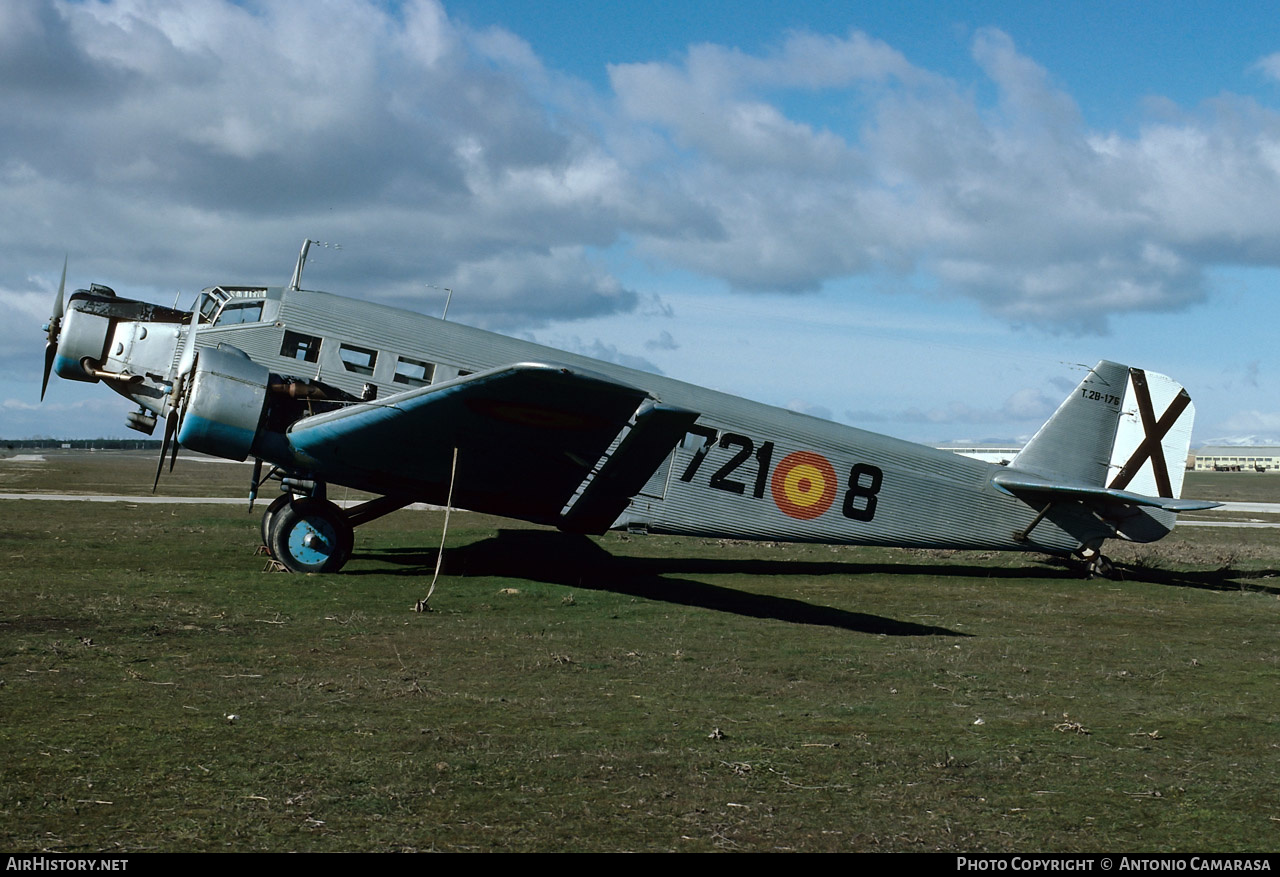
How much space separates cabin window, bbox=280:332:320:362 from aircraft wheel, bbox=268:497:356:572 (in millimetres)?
1901

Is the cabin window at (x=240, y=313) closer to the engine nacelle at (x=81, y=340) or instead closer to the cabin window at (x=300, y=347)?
the cabin window at (x=300, y=347)

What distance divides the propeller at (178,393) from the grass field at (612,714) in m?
1.65

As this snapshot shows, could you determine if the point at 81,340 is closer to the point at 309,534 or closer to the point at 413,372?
the point at 309,534

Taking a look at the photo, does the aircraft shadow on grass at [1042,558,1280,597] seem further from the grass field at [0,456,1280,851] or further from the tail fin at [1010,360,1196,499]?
the grass field at [0,456,1280,851]

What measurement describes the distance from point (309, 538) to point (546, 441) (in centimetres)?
379

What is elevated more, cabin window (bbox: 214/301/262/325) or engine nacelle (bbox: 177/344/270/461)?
cabin window (bbox: 214/301/262/325)

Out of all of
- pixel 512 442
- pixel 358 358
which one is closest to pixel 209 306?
pixel 358 358

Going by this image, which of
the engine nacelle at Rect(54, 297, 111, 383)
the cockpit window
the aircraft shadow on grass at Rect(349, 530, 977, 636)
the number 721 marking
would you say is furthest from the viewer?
the number 721 marking

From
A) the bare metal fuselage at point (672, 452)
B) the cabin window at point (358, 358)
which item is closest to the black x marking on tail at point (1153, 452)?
the bare metal fuselage at point (672, 452)

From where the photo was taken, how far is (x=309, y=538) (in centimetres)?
1323

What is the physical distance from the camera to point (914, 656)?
361 inches

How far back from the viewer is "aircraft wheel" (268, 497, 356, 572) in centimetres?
1313

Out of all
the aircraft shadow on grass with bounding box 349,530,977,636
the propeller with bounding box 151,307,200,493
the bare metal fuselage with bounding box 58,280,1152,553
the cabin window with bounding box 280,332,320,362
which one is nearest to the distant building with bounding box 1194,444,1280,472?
the bare metal fuselage with bounding box 58,280,1152,553

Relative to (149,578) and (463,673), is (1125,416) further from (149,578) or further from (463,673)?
(149,578)
